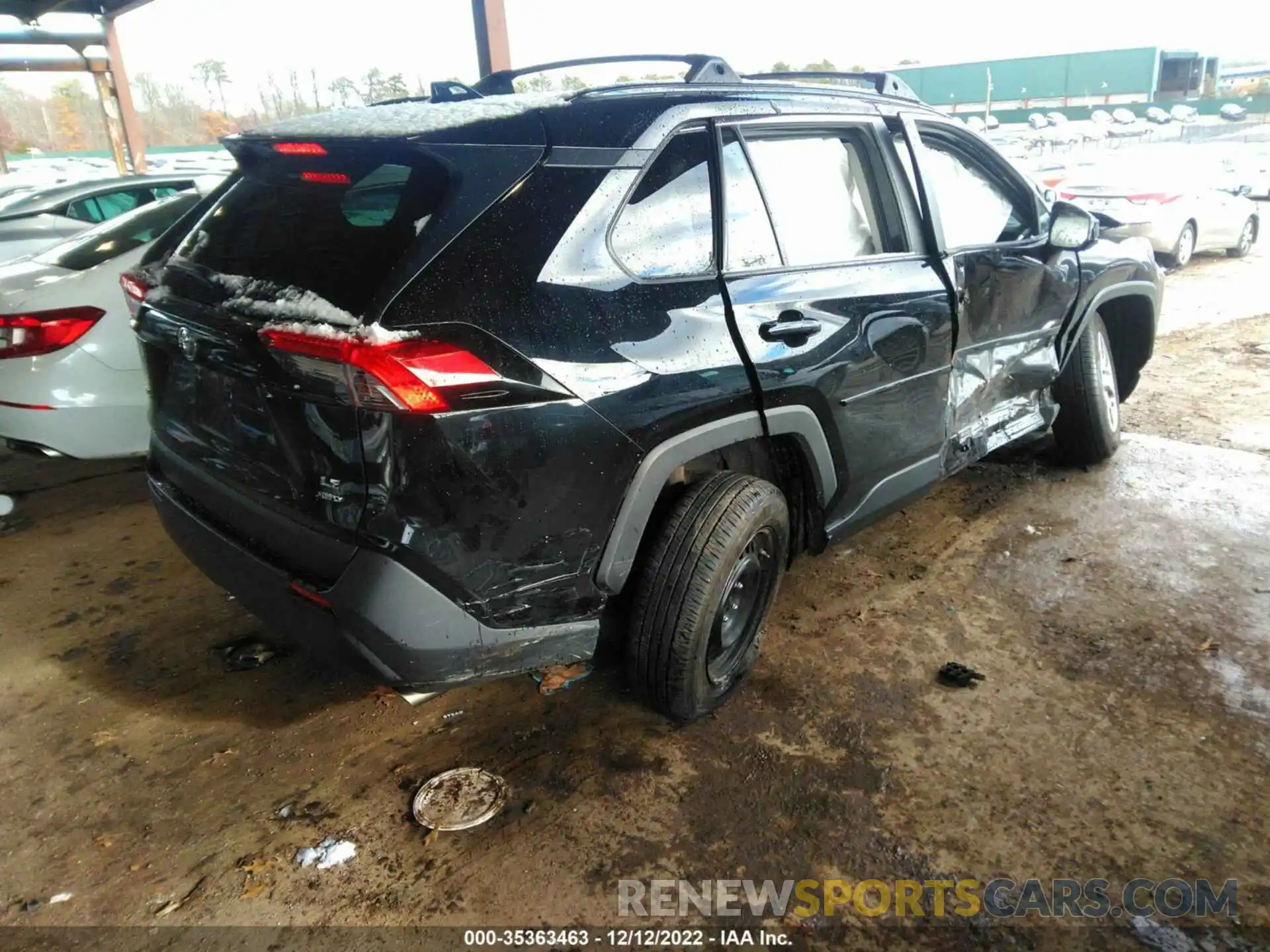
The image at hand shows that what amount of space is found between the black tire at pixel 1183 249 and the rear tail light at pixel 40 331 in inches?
427

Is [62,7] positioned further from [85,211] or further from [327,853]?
[327,853]

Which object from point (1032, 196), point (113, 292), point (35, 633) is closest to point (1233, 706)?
point (1032, 196)

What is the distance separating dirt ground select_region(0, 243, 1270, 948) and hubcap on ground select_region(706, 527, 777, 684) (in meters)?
0.15

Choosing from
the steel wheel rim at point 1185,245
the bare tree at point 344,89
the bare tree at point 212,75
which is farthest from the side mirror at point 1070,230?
the bare tree at point 212,75

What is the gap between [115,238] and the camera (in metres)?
4.13

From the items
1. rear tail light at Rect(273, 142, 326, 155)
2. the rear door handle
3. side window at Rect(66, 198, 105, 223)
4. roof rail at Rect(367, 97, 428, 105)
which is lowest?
the rear door handle

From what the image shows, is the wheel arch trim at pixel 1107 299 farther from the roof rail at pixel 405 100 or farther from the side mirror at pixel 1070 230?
the roof rail at pixel 405 100

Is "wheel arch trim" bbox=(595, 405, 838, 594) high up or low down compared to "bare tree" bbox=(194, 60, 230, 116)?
down

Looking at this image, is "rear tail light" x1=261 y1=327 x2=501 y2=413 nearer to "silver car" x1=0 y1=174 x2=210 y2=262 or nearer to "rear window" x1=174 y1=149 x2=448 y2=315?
"rear window" x1=174 y1=149 x2=448 y2=315

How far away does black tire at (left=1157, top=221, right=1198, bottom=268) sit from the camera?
10.1 m

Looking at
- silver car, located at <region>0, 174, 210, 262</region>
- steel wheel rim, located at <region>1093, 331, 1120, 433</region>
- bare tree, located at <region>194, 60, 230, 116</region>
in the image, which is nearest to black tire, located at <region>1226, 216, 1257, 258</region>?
steel wheel rim, located at <region>1093, 331, 1120, 433</region>

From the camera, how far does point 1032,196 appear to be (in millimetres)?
3758

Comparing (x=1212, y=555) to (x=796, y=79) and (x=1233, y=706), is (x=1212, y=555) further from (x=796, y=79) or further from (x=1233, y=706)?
(x=796, y=79)

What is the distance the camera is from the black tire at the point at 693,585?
2.33 metres
